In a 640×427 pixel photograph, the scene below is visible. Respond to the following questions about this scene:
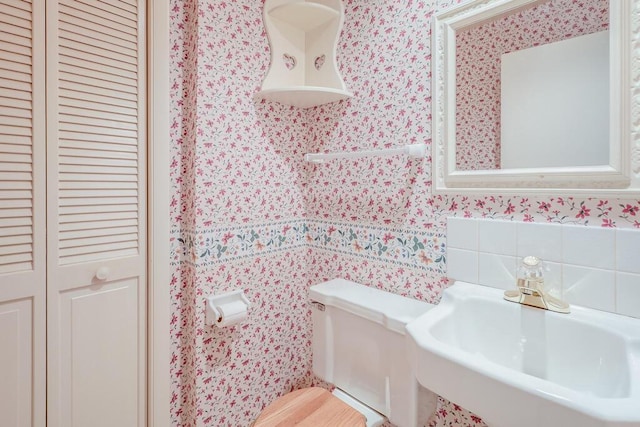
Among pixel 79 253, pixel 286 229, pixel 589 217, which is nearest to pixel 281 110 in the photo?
pixel 286 229

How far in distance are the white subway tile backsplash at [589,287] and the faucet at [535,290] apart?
0.05 meters

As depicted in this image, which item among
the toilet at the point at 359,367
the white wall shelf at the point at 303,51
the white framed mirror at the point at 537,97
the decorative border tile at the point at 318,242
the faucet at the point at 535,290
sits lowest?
the toilet at the point at 359,367

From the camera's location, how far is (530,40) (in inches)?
42.2

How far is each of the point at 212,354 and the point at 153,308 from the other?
0.34 metres

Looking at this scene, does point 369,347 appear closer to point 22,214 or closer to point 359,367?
point 359,367

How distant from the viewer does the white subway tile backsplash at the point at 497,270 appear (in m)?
1.10

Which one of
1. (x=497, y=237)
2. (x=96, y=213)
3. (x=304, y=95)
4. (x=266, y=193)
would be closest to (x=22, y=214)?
(x=96, y=213)

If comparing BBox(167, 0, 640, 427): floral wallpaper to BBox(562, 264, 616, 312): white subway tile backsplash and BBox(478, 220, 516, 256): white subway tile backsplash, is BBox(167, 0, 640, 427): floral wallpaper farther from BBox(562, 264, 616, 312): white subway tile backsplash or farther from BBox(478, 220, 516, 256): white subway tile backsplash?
BBox(562, 264, 616, 312): white subway tile backsplash

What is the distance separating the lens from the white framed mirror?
2.94 ft

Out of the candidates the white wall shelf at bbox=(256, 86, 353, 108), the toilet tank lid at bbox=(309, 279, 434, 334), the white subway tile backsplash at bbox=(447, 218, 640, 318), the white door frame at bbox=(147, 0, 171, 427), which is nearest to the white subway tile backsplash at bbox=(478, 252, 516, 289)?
the white subway tile backsplash at bbox=(447, 218, 640, 318)

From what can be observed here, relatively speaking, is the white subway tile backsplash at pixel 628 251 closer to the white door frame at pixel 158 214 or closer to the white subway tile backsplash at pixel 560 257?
the white subway tile backsplash at pixel 560 257

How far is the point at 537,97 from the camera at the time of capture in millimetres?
1056

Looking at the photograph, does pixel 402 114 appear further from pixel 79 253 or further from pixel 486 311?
pixel 79 253

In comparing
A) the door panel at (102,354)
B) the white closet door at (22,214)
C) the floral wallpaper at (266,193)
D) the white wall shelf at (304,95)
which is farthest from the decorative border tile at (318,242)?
the white wall shelf at (304,95)
